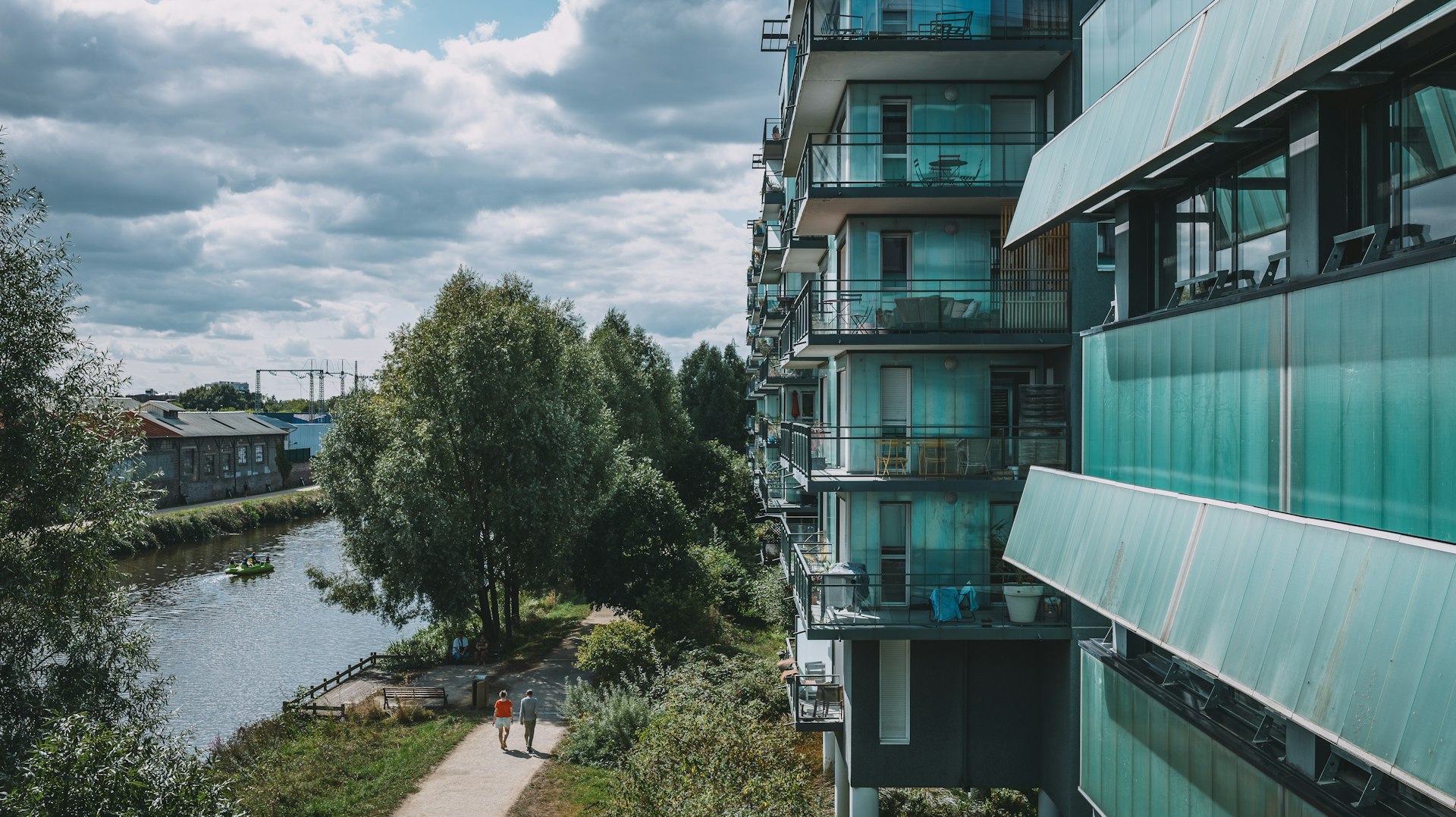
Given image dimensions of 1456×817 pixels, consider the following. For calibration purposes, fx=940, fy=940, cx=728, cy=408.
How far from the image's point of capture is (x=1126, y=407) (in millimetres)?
9406

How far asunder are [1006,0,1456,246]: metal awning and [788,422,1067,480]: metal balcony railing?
621 cm

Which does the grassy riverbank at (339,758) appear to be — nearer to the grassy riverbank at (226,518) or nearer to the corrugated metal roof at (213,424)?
the grassy riverbank at (226,518)

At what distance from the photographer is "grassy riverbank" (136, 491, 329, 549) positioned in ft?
192

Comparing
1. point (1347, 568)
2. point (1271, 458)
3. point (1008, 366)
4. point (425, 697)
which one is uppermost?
point (1008, 366)

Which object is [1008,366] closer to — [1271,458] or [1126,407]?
[1126,407]

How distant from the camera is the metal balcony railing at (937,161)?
53.8ft

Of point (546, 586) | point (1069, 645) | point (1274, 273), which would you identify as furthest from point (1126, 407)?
point (546, 586)

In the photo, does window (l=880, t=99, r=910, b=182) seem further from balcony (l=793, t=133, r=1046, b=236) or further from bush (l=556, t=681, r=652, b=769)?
bush (l=556, t=681, r=652, b=769)

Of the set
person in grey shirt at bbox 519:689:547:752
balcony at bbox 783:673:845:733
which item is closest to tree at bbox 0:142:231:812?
person in grey shirt at bbox 519:689:547:752

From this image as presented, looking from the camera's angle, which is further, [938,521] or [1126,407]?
[938,521]

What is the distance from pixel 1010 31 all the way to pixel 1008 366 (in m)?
5.75

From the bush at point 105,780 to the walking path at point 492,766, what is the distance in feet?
21.4

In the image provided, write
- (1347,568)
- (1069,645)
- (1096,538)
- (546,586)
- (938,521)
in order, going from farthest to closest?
(546,586) → (938,521) → (1069,645) → (1096,538) → (1347,568)

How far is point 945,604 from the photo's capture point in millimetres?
15539
